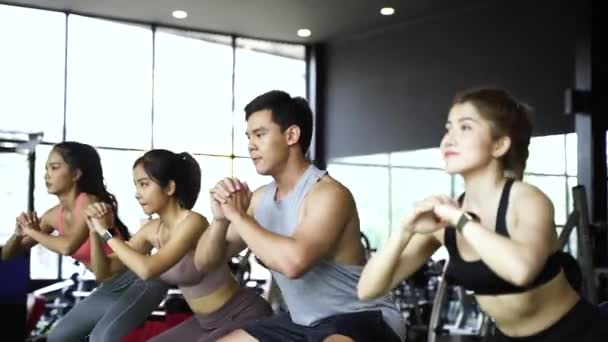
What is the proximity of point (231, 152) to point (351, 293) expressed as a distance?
942 cm

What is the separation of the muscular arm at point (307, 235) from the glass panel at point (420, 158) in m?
8.90

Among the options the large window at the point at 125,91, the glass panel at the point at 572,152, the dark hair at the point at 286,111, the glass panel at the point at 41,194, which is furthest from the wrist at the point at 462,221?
the glass panel at the point at 41,194

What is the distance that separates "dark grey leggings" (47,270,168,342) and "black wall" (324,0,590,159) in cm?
694

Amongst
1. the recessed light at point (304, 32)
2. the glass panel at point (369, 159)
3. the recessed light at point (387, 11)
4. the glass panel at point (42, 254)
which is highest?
the recessed light at point (387, 11)

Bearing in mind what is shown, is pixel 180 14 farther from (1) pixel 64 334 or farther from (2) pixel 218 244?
(2) pixel 218 244

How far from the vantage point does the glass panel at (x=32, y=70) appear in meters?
10.6

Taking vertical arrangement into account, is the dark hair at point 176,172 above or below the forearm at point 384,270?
above

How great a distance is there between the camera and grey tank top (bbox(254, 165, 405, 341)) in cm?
285

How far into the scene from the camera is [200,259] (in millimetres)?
3275

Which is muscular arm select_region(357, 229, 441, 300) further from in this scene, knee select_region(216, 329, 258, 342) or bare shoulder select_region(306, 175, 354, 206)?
knee select_region(216, 329, 258, 342)

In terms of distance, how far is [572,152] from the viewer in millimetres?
9852

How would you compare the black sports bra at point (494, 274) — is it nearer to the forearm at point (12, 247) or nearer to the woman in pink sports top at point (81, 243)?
the woman in pink sports top at point (81, 243)

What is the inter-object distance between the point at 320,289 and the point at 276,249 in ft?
0.99

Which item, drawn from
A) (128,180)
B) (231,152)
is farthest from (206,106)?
(128,180)
